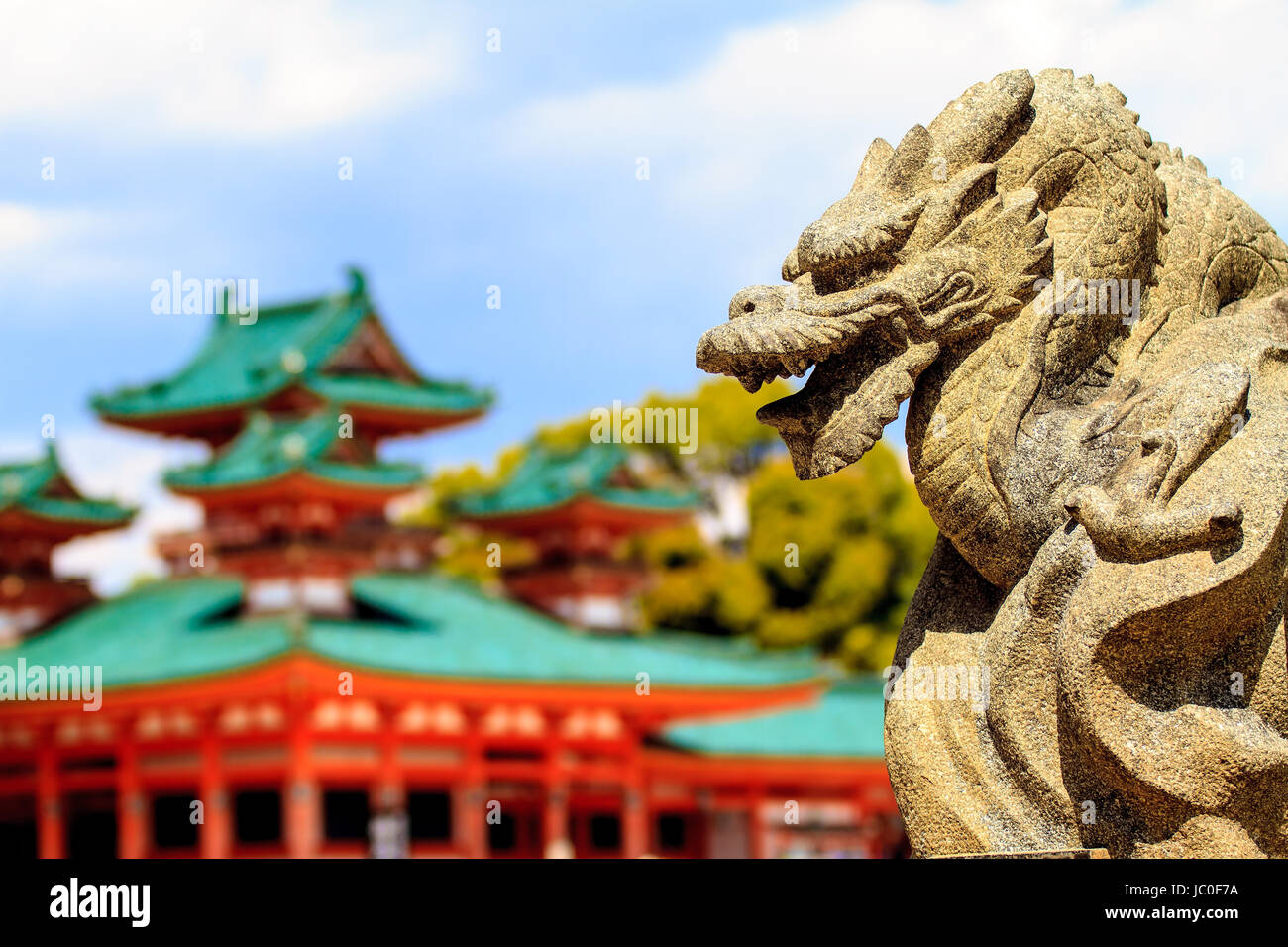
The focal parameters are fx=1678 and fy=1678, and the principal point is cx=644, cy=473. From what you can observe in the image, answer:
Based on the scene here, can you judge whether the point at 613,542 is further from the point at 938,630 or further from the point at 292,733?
the point at 938,630

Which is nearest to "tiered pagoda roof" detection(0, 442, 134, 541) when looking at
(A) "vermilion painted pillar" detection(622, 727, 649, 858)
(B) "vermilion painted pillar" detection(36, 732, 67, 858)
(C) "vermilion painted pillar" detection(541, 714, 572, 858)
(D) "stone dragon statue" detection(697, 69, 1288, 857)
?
(B) "vermilion painted pillar" detection(36, 732, 67, 858)

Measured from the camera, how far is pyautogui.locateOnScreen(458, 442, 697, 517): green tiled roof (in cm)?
2586

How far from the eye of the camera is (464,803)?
832 inches

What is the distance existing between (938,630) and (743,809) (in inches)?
835

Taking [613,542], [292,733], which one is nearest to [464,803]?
[292,733]

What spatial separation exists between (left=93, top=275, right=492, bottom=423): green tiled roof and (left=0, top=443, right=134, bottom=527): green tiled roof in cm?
117

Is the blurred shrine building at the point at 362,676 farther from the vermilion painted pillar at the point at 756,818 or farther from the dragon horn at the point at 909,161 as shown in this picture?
the dragon horn at the point at 909,161

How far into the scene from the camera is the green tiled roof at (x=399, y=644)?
20531 mm

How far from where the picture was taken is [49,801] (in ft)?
68.1

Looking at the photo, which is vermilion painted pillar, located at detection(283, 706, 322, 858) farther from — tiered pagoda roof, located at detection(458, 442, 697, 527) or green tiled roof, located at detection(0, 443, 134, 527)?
tiered pagoda roof, located at detection(458, 442, 697, 527)

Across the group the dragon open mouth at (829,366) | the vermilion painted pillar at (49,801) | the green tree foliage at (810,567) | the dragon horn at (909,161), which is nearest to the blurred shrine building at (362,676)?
the vermilion painted pillar at (49,801)

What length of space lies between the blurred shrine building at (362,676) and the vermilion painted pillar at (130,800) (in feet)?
0.12

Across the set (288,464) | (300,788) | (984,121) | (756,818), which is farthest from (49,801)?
(984,121)

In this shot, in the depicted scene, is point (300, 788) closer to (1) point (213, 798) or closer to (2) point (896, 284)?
(1) point (213, 798)
